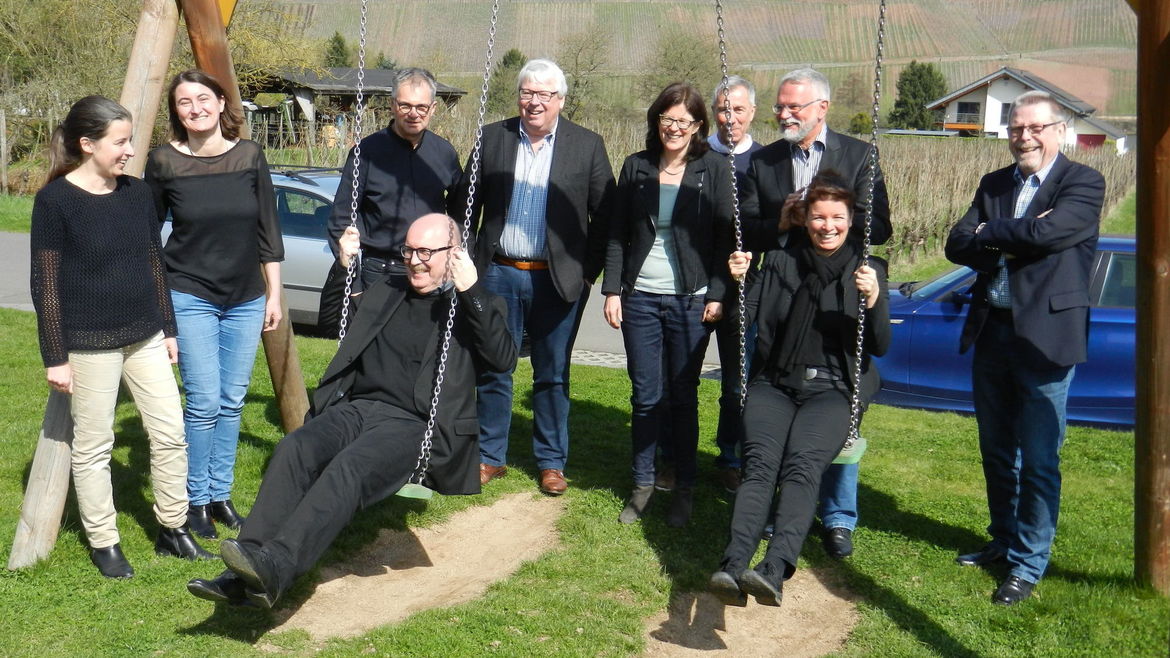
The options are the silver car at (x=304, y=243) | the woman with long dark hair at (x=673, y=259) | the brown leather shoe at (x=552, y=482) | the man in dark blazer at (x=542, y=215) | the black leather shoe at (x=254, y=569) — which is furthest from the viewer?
the silver car at (x=304, y=243)

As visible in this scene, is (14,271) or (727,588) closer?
(727,588)

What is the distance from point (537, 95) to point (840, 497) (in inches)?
91.8

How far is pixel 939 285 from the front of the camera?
842cm

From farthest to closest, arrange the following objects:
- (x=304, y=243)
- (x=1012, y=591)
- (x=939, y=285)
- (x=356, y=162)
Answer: (x=304, y=243) < (x=939, y=285) < (x=356, y=162) < (x=1012, y=591)

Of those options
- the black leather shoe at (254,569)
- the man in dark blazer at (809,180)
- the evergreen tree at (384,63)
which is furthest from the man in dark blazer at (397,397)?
the evergreen tree at (384,63)

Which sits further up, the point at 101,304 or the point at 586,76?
the point at 586,76

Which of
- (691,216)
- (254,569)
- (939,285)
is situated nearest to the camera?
(254,569)

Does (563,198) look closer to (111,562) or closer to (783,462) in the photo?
(783,462)

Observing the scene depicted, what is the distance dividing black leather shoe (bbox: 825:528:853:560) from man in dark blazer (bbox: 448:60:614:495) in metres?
1.57

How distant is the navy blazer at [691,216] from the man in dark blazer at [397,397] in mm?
867

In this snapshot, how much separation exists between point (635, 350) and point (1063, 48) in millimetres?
80595

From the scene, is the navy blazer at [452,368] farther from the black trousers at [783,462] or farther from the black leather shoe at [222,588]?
the black trousers at [783,462]

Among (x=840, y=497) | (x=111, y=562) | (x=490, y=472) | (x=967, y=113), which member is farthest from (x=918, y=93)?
(x=111, y=562)

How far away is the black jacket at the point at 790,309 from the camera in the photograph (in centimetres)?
447
